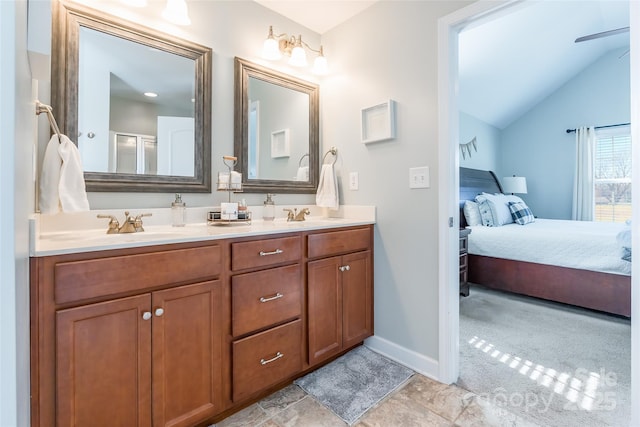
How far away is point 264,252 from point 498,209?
3356 mm

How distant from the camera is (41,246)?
0.96 m

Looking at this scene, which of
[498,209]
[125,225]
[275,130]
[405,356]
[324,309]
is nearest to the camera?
[125,225]

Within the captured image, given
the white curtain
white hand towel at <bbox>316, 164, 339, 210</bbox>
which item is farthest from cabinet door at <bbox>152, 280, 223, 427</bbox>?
the white curtain

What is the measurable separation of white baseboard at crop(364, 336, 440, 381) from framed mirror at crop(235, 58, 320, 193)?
1227mm

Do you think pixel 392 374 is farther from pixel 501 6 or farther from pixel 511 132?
pixel 511 132

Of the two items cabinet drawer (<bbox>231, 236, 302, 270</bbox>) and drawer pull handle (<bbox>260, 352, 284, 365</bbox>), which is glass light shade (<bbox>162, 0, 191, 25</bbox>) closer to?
cabinet drawer (<bbox>231, 236, 302, 270</bbox>)

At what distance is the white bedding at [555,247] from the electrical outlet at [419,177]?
6.23 ft

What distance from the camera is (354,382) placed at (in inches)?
65.6

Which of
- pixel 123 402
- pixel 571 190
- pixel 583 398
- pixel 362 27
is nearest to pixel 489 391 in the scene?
pixel 583 398

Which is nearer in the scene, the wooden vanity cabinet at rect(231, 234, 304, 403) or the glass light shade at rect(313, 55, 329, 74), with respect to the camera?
the wooden vanity cabinet at rect(231, 234, 304, 403)

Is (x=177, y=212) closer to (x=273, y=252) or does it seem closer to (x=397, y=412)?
(x=273, y=252)

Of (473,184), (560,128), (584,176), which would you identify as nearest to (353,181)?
(473,184)

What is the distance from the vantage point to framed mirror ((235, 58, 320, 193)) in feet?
6.33

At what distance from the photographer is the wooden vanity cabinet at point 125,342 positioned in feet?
3.02
